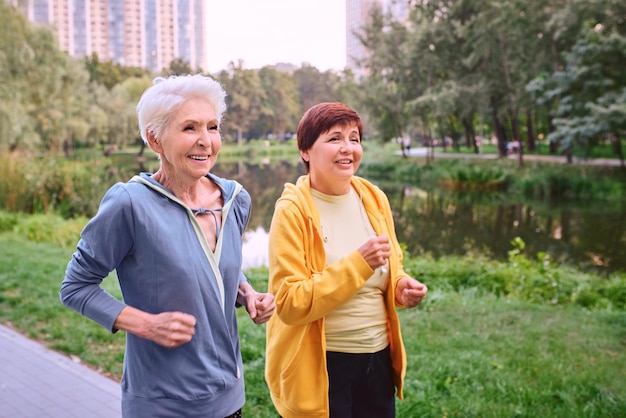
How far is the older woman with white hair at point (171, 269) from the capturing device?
1.62m

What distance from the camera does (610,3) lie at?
1906 cm

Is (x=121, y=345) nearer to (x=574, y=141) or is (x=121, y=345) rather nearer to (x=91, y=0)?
(x=574, y=141)

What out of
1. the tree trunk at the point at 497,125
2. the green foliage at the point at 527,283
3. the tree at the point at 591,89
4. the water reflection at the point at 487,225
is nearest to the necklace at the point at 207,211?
the green foliage at the point at 527,283

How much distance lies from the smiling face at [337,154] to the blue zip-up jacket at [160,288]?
1.69ft

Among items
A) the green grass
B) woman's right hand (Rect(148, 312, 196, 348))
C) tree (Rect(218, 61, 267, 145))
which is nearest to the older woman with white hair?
woman's right hand (Rect(148, 312, 196, 348))

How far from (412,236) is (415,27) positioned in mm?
16015

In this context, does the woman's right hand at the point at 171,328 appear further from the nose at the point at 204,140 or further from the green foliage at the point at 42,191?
the green foliage at the point at 42,191

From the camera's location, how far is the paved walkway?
3.65 m

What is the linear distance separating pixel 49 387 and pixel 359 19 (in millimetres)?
29920

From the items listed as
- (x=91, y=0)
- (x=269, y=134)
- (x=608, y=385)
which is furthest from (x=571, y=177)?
(x=91, y=0)

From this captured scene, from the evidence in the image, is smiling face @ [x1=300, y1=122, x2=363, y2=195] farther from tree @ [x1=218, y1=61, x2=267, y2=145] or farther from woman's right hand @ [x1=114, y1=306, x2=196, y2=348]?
tree @ [x1=218, y1=61, x2=267, y2=145]

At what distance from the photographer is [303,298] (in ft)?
6.47

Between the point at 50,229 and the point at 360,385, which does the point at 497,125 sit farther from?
the point at 360,385

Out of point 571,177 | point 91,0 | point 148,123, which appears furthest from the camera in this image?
point 91,0
